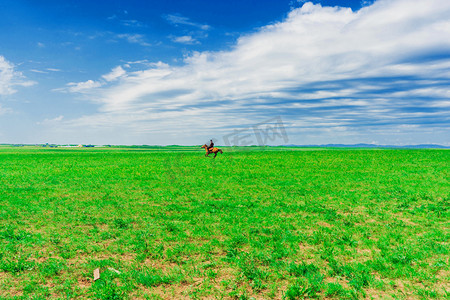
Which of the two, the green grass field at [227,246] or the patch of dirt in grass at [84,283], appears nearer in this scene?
the green grass field at [227,246]

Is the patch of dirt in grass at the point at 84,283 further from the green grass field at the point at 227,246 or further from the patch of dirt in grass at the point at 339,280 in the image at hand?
the patch of dirt in grass at the point at 339,280

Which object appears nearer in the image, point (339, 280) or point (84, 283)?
point (339, 280)

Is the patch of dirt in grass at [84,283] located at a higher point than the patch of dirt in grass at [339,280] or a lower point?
lower

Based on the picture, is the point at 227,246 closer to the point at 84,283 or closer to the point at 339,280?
the point at 339,280

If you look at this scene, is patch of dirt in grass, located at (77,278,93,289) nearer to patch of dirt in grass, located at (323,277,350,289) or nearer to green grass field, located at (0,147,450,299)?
green grass field, located at (0,147,450,299)

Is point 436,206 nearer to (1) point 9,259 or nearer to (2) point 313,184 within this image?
(2) point 313,184

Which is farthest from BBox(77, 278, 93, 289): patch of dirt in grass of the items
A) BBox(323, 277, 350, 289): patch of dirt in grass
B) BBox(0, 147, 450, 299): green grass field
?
BBox(323, 277, 350, 289): patch of dirt in grass

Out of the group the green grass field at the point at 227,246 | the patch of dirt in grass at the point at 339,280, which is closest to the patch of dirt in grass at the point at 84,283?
the green grass field at the point at 227,246

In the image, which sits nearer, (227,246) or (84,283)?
(84,283)

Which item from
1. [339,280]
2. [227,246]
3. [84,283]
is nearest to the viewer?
[339,280]

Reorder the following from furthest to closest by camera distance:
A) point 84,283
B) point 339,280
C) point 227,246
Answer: point 227,246, point 84,283, point 339,280

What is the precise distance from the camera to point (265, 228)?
41.4 ft

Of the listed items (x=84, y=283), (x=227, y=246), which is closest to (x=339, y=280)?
(x=227, y=246)

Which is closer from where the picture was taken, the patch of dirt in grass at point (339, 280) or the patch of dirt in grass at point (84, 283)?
the patch of dirt in grass at point (339, 280)
